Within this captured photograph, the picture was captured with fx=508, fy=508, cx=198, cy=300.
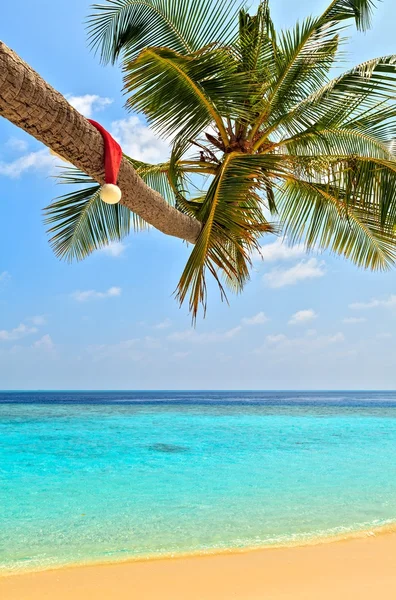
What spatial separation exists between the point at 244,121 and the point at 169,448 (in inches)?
381

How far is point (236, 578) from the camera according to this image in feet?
12.8

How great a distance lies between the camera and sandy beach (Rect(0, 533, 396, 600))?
3.64 m

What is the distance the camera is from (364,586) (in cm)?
371

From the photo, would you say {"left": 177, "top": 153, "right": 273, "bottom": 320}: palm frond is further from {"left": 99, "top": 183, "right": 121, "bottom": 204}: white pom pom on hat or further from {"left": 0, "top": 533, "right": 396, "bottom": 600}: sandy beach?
{"left": 0, "top": 533, "right": 396, "bottom": 600}: sandy beach

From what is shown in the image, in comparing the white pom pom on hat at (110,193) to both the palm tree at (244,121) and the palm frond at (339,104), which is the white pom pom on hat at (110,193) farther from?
the palm frond at (339,104)

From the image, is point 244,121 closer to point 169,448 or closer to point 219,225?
point 219,225

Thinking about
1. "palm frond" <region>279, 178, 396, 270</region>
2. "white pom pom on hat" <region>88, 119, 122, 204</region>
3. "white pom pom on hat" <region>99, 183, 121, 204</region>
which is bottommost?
"white pom pom on hat" <region>99, 183, 121, 204</region>

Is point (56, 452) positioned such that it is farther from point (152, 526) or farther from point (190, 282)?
point (190, 282)

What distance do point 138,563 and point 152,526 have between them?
115 centimetres

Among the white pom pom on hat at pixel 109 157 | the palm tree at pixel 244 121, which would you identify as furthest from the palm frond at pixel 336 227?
the white pom pom on hat at pixel 109 157

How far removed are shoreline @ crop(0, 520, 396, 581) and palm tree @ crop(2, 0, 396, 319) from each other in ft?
8.08

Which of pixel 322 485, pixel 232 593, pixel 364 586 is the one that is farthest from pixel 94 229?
pixel 322 485

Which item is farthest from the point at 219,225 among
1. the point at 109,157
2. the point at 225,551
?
the point at 225,551

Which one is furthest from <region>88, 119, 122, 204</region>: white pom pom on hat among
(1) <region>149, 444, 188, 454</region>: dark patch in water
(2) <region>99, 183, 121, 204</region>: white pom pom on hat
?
(1) <region>149, 444, 188, 454</region>: dark patch in water
